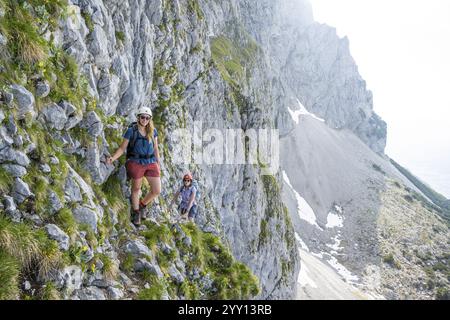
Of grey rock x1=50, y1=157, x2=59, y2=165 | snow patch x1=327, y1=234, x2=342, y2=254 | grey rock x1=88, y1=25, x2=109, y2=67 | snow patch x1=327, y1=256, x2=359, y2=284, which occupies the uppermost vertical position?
grey rock x1=88, y1=25, x2=109, y2=67

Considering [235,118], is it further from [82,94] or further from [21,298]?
[21,298]

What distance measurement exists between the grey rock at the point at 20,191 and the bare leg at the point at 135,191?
4.54m

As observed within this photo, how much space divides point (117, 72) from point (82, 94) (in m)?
5.13

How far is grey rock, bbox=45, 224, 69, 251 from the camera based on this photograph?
7.93 m

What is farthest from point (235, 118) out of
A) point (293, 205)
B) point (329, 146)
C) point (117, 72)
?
point (329, 146)

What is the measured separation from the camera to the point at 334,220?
13700 centimetres

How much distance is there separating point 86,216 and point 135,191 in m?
2.90

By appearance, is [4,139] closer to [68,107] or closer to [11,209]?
[11,209]

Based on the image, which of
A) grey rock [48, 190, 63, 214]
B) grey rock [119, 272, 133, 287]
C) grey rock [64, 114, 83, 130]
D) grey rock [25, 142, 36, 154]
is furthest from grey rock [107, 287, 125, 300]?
grey rock [64, 114, 83, 130]

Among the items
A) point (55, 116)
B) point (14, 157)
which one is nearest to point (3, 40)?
point (55, 116)

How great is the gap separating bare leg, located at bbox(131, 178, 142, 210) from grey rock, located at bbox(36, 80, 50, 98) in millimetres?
4188

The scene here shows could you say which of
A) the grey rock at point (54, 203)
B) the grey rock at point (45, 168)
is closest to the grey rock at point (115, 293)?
the grey rock at point (54, 203)

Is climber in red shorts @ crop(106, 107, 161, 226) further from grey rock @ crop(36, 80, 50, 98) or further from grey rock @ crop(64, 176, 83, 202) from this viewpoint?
grey rock @ crop(36, 80, 50, 98)

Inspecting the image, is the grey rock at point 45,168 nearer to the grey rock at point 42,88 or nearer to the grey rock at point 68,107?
the grey rock at point 42,88
